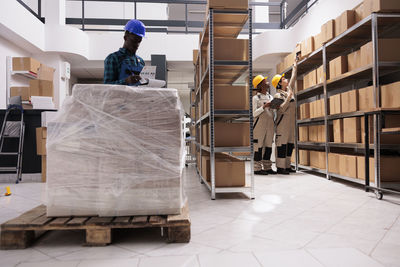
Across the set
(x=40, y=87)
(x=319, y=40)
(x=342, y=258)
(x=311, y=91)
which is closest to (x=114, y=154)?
(x=342, y=258)

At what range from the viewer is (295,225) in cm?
215

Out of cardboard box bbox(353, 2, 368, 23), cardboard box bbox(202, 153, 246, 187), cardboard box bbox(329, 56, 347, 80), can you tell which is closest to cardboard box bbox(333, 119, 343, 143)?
cardboard box bbox(329, 56, 347, 80)

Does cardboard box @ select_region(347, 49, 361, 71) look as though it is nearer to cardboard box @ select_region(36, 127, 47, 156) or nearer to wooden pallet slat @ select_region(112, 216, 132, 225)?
wooden pallet slat @ select_region(112, 216, 132, 225)

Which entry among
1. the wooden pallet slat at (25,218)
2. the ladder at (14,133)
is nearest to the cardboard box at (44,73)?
the ladder at (14,133)

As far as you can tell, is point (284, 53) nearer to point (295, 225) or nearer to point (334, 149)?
point (334, 149)

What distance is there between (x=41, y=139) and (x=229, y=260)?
4.02 metres

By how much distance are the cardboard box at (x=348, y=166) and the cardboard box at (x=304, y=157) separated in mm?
1199

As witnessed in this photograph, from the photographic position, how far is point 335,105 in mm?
4160

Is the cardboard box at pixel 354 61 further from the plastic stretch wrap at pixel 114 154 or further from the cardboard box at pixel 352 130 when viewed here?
the plastic stretch wrap at pixel 114 154

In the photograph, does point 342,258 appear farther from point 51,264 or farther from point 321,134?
point 321,134

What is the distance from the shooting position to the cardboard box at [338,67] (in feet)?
13.1

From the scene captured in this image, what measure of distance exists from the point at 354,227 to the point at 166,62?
23.2ft

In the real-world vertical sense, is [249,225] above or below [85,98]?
below

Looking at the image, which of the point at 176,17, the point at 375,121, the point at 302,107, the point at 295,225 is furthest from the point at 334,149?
the point at 176,17
